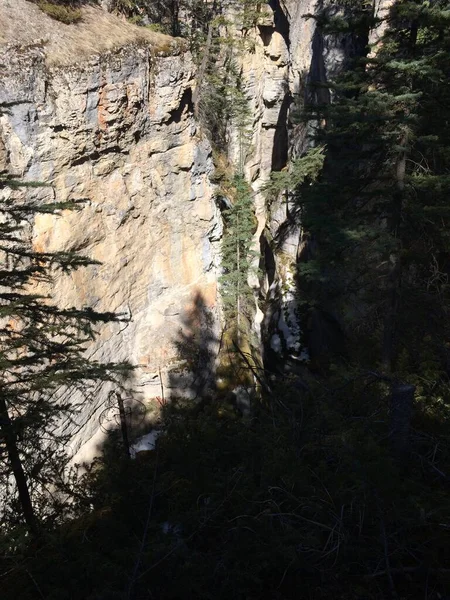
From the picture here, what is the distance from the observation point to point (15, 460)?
18.7 feet

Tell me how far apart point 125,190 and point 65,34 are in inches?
184

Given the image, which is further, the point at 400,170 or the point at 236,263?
the point at 236,263

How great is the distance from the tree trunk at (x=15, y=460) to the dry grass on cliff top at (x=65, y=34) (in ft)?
33.7

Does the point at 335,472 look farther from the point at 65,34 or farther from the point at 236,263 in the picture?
the point at 65,34

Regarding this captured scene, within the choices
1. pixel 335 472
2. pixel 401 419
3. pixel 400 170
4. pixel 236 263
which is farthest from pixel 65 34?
pixel 335 472

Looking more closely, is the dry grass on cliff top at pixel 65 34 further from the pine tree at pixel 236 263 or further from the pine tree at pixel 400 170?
the pine tree at pixel 400 170

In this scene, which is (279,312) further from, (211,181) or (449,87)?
(449,87)

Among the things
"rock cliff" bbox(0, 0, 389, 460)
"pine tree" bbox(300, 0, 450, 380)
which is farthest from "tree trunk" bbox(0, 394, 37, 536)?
"pine tree" bbox(300, 0, 450, 380)

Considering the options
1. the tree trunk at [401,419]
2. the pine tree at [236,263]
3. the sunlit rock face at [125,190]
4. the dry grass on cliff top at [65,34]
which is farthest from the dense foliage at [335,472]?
the dry grass on cliff top at [65,34]

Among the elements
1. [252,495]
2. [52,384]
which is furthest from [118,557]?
[52,384]

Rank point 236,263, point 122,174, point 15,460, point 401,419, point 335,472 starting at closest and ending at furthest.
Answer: point 335,472, point 401,419, point 15,460, point 122,174, point 236,263

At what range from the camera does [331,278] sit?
1132 cm

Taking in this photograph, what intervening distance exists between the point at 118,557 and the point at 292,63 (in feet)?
86.7

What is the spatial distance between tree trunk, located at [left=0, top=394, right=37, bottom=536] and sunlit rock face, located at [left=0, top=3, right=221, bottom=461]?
6.69m
